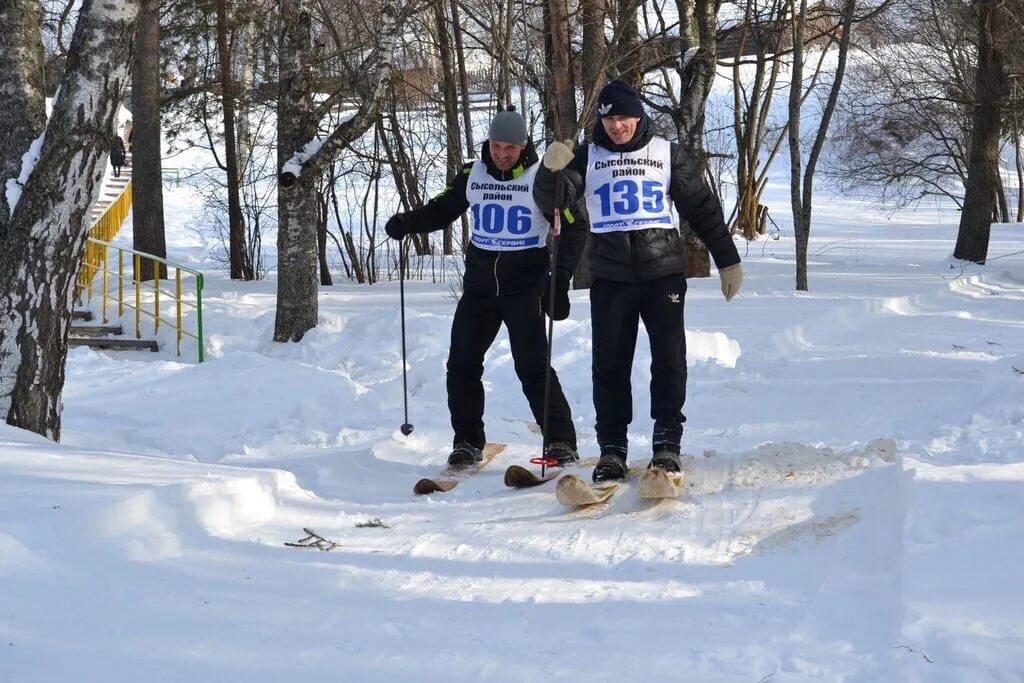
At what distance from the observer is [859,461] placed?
567 cm

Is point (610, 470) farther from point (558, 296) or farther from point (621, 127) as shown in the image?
point (621, 127)

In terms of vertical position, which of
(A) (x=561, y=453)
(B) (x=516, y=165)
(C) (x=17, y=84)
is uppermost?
(C) (x=17, y=84)

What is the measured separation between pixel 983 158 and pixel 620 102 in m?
16.8

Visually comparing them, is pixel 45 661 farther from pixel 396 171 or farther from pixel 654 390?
pixel 396 171

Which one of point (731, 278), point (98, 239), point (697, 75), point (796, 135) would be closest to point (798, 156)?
point (796, 135)

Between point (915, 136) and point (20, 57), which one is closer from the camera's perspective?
point (20, 57)

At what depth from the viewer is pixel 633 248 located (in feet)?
17.7

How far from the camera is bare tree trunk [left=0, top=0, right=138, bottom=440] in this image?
20.4ft

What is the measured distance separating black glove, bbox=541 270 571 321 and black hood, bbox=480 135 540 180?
576 millimetres

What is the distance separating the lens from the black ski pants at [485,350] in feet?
20.2

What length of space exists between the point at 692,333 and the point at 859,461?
5.00m

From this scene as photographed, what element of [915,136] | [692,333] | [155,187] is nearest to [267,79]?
[155,187]

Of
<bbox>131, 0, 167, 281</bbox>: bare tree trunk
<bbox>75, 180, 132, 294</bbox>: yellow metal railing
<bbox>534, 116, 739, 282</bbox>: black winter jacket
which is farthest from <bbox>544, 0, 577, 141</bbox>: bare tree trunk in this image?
<bbox>534, 116, 739, 282</bbox>: black winter jacket

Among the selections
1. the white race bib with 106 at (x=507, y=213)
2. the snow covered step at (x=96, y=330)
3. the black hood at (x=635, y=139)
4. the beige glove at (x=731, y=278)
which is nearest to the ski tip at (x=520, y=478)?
the white race bib with 106 at (x=507, y=213)
